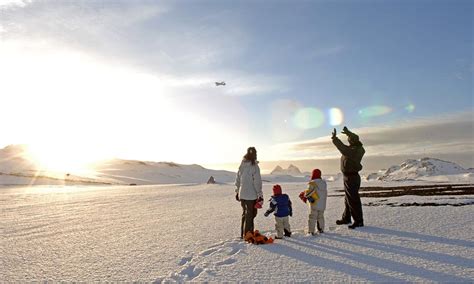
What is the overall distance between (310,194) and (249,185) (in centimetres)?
157

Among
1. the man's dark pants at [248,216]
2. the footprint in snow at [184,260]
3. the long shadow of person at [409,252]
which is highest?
the man's dark pants at [248,216]

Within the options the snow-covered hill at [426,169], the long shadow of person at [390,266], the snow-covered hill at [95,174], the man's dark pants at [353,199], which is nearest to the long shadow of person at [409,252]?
the long shadow of person at [390,266]

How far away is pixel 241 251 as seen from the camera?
6.71 metres

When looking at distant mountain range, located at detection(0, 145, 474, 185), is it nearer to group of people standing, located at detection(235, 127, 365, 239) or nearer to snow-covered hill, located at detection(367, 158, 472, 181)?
snow-covered hill, located at detection(367, 158, 472, 181)

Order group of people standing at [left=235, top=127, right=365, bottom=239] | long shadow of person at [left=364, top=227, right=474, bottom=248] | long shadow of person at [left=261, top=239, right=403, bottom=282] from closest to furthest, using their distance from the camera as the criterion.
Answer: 1. long shadow of person at [left=261, top=239, right=403, bottom=282]
2. long shadow of person at [left=364, top=227, right=474, bottom=248]
3. group of people standing at [left=235, top=127, right=365, bottom=239]

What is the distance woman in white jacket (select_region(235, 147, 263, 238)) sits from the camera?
8.16 m

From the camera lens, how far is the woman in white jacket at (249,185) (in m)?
8.16

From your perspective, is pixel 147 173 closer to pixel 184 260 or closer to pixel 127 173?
pixel 127 173

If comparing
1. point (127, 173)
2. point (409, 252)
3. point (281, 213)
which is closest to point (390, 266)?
point (409, 252)

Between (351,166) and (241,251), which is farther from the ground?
(351,166)

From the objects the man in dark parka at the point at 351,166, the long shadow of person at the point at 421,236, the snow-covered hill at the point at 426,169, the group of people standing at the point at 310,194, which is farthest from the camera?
the snow-covered hill at the point at 426,169

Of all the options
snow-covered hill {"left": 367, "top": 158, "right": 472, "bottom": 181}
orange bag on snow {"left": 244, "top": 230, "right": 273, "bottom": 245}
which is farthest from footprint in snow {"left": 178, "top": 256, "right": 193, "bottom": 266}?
snow-covered hill {"left": 367, "top": 158, "right": 472, "bottom": 181}

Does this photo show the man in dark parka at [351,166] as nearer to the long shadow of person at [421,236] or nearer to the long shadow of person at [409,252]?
the long shadow of person at [421,236]

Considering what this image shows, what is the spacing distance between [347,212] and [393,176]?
2065 inches
